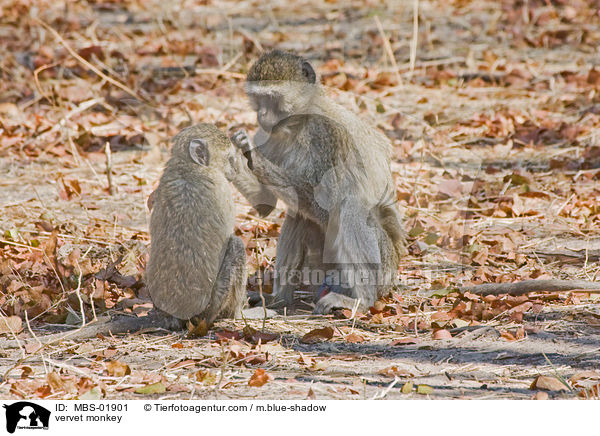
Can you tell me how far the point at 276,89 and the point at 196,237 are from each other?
140cm

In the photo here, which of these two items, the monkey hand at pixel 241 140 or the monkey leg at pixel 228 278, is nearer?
the monkey leg at pixel 228 278

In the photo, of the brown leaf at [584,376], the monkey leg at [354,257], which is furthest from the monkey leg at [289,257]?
the brown leaf at [584,376]

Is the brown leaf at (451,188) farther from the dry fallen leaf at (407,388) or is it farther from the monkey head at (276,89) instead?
the dry fallen leaf at (407,388)

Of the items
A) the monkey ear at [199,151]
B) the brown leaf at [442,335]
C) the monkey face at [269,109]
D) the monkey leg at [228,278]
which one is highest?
the monkey face at [269,109]

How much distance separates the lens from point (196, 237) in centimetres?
534

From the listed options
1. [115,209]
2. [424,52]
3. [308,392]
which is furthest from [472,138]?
[308,392]

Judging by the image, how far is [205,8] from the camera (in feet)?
51.5

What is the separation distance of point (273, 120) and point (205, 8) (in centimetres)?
1014

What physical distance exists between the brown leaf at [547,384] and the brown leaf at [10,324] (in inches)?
127

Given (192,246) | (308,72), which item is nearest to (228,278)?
(192,246)

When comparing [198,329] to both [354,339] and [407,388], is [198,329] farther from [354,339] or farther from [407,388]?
[407,388]

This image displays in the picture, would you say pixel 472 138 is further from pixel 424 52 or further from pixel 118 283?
pixel 118 283

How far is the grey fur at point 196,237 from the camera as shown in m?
5.33

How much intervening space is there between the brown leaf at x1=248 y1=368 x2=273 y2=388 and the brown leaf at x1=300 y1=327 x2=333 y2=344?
81 cm
